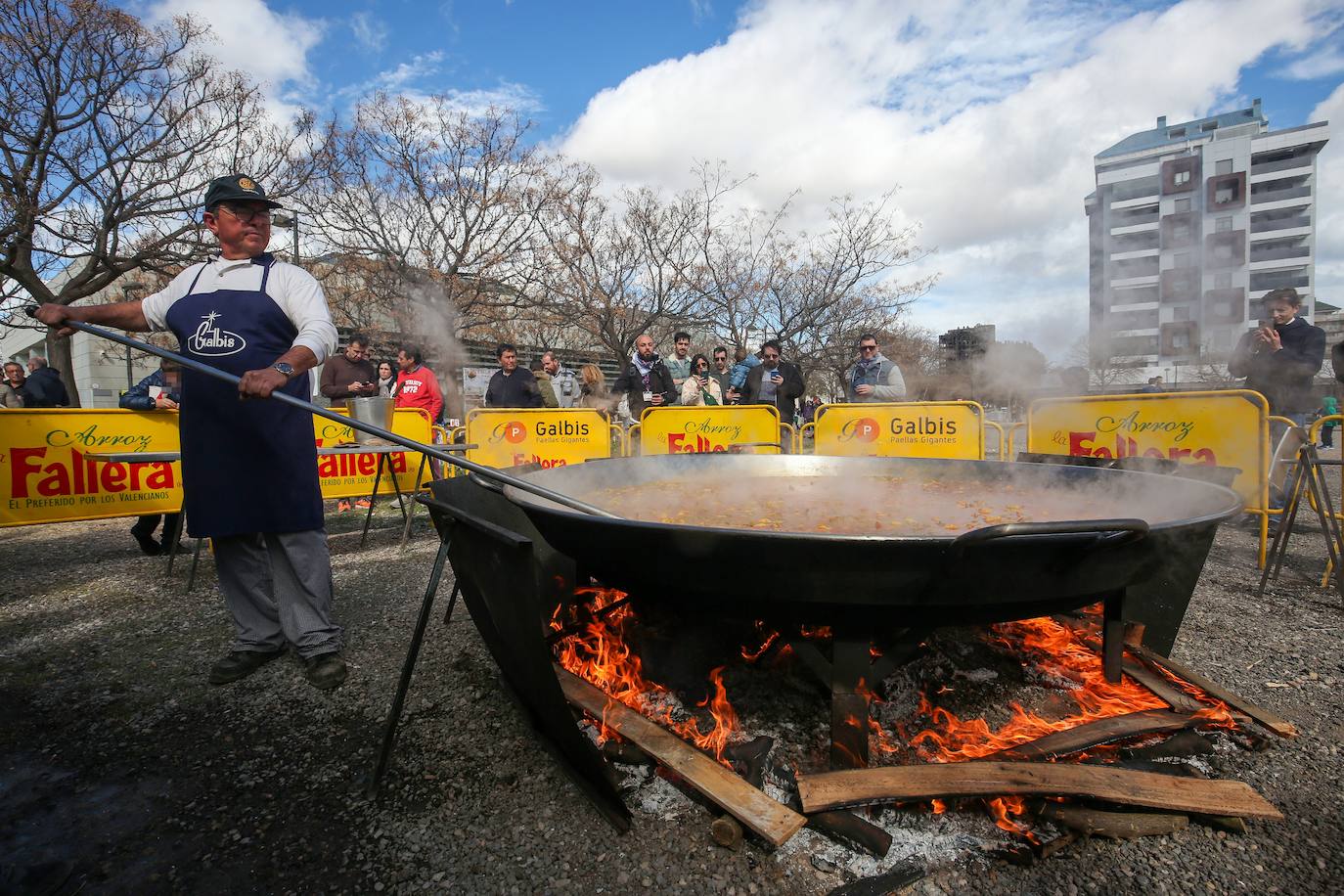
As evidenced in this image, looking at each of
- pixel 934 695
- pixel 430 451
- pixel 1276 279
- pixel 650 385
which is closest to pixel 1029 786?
pixel 934 695

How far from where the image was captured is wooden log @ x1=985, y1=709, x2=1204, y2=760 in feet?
6.48

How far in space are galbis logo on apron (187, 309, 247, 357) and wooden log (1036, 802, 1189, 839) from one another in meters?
3.51

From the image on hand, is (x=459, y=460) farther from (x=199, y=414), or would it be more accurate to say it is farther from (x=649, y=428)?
(x=649, y=428)

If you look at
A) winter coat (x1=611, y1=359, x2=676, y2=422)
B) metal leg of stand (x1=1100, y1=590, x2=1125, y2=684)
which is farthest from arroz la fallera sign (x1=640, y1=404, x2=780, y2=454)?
metal leg of stand (x1=1100, y1=590, x2=1125, y2=684)

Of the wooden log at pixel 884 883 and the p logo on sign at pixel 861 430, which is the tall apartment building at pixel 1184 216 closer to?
the p logo on sign at pixel 861 430

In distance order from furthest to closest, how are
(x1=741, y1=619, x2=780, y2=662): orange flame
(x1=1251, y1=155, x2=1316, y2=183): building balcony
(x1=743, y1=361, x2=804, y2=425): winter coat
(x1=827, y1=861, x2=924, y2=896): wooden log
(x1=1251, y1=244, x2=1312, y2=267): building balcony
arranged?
(x1=1251, y1=244, x2=1312, y2=267): building balcony, (x1=743, y1=361, x2=804, y2=425): winter coat, (x1=1251, y1=155, x2=1316, y2=183): building balcony, (x1=741, y1=619, x2=780, y2=662): orange flame, (x1=827, y1=861, x2=924, y2=896): wooden log

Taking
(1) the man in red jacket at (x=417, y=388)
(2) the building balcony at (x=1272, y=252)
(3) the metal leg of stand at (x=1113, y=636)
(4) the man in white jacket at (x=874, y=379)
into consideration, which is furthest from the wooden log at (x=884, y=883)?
(2) the building balcony at (x=1272, y=252)

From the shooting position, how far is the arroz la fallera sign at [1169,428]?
16.0ft

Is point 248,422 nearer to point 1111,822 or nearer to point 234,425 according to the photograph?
point 234,425

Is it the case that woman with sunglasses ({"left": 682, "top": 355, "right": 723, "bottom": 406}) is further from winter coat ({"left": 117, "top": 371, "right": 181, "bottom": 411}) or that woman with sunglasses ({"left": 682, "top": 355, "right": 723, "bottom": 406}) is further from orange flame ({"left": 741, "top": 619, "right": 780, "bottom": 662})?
orange flame ({"left": 741, "top": 619, "right": 780, "bottom": 662})

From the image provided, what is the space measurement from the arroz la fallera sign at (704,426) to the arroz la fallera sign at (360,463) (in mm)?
2711

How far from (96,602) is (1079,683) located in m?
5.84

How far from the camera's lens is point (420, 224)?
55.6 feet

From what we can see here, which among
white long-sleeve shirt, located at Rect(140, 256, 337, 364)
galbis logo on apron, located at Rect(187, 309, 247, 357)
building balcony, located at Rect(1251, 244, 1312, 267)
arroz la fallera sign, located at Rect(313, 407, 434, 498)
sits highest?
building balcony, located at Rect(1251, 244, 1312, 267)
